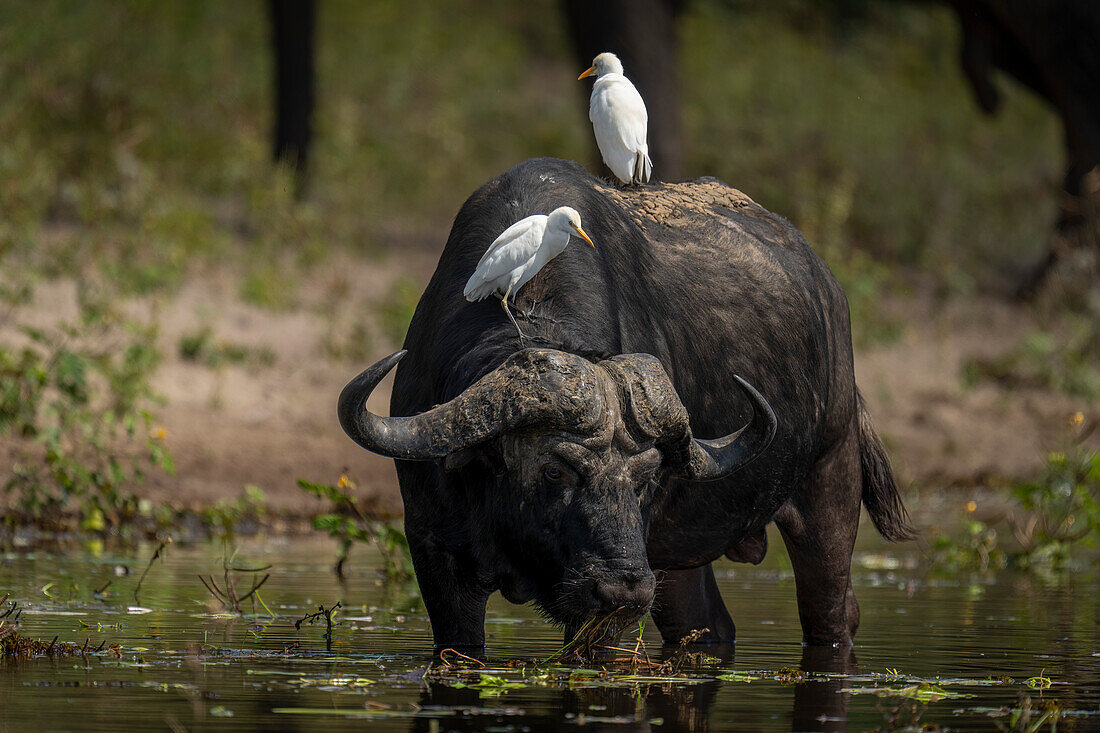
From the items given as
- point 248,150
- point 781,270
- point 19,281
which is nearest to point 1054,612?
point 781,270

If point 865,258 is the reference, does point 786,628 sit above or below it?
below

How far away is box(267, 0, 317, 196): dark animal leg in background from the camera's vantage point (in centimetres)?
1897

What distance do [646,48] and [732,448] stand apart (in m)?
11.1

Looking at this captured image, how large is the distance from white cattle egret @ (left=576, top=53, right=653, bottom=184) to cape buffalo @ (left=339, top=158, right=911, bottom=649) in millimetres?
150

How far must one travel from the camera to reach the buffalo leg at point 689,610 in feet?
23.7

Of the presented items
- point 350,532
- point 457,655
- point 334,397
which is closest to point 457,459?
point 457,655

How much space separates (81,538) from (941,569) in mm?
4942

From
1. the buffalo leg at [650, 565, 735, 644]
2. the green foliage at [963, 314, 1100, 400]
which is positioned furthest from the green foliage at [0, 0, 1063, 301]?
the buffalo leg at [650, 565, 735, 644]

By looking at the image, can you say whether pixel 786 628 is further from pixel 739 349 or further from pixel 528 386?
pixel 528 386

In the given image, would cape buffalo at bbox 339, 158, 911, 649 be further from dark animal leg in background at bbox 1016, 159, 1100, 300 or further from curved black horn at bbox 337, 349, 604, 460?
dark animal leg in background at bbox 1016, 159, 1100, 300

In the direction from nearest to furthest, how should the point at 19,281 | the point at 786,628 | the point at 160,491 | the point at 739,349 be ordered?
the point at 739,349, the point at 786,628, the point at 160,491, the point at 19,281

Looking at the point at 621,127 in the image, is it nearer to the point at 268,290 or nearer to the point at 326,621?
the point at 326,621

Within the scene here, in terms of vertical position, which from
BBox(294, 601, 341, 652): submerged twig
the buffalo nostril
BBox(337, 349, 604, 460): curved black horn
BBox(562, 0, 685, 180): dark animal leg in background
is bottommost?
BBox(294, 601, 341, 652): submerged twig

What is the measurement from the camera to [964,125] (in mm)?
28859
